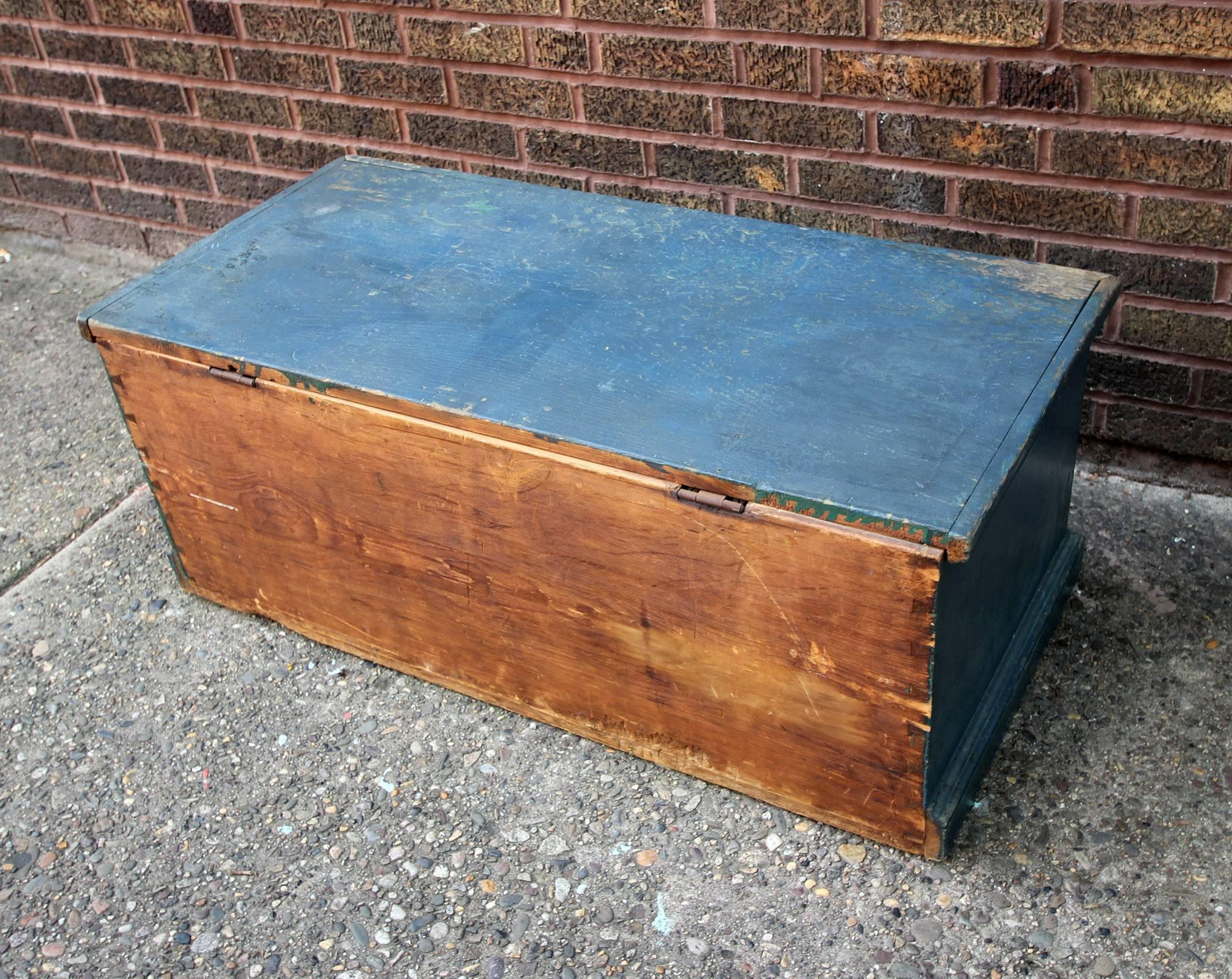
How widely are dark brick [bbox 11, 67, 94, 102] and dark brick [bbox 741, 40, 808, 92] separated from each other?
1.98 m

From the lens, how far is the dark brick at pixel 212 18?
3127mm

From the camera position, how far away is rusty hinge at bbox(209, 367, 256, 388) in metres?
2.06

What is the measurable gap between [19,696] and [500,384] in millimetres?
1170

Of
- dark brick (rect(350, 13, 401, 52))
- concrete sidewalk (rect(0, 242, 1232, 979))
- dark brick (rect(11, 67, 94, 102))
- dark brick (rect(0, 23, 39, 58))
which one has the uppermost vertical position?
dark brick (rect(350, 13, 401, 52))

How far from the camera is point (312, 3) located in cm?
298

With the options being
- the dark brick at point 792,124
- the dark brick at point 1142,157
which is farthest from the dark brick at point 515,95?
the dark brick at point 1142,157

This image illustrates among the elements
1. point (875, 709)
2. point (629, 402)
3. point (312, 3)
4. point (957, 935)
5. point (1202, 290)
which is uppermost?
point (312, 3)

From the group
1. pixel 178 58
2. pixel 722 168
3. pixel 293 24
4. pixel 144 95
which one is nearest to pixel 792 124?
pixel 722 168

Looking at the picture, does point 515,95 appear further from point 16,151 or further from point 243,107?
point 16,151

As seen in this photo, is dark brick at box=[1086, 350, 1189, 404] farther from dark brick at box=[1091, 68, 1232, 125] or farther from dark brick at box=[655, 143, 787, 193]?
dark brick at box=[655, 143, 787, 193]

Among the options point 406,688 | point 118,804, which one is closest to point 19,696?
point 118,804

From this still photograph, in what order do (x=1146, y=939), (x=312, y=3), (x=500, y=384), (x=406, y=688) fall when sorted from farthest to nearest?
(x=312, y=3), (x=406, y=688), (x=500, y=384), (x=1146, y=939)

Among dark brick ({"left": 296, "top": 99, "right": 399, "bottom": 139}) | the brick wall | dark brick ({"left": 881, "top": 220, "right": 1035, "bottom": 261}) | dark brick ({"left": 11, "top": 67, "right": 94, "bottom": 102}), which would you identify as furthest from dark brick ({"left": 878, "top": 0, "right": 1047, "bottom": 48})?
dark brick ({"left": 11, "top": 67, "right": 94, "bottom": 102})

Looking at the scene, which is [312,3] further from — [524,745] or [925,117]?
[524,745]
